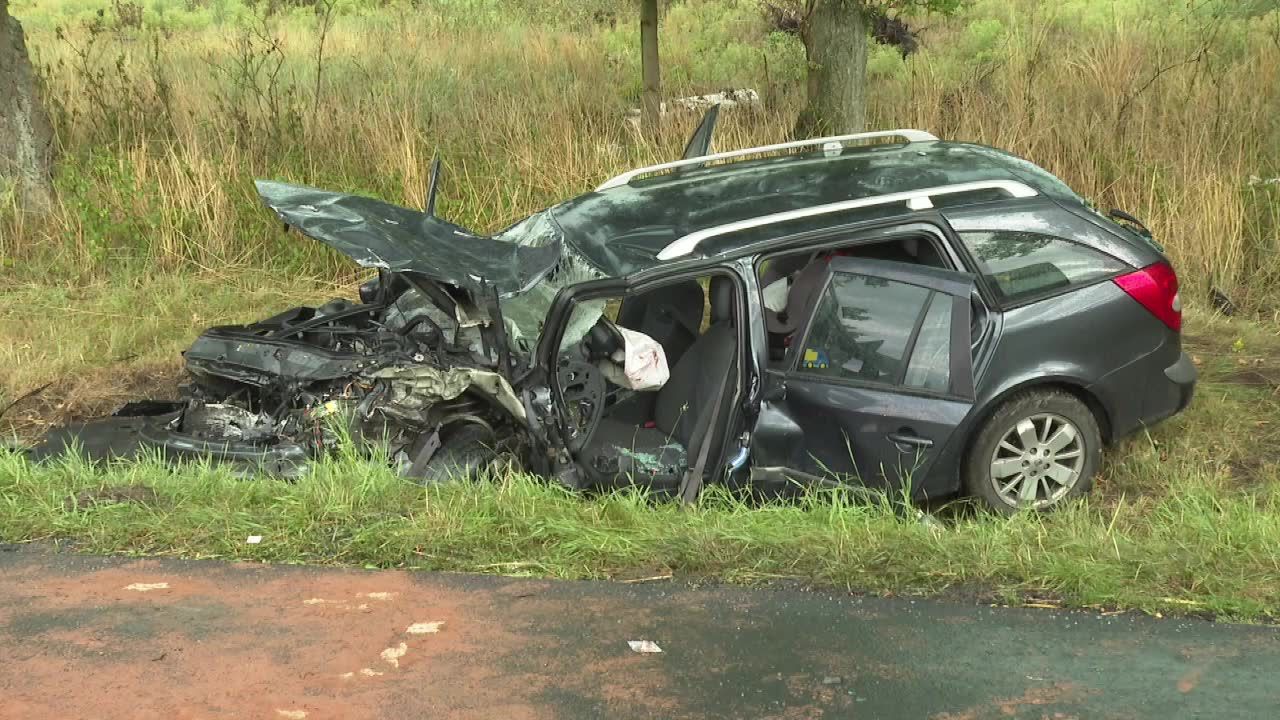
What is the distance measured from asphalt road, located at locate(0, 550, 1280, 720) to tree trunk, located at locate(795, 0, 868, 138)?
21.5ft

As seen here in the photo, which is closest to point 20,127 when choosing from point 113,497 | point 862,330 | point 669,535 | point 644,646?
point 113,497

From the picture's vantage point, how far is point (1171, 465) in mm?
6352

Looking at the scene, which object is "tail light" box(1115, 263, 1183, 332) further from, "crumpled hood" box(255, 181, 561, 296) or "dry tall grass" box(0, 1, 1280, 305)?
"dry tall grass" box(0, 1, 1280, 305)

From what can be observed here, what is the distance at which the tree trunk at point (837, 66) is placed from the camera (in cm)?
1022

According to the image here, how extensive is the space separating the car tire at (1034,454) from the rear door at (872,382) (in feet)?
0.70

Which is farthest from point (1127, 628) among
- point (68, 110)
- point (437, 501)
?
point (68, 110)

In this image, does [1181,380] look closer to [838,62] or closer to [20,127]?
[838,62]

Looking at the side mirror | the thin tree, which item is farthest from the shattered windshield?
the thin tree

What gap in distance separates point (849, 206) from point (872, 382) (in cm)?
80

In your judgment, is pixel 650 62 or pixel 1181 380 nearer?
pixel 1181 380

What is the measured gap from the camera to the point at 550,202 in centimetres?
1076

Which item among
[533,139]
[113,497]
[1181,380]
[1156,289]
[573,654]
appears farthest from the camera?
[533,139]

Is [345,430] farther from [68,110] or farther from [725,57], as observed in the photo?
[725,57]

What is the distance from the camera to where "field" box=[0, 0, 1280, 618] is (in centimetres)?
498
